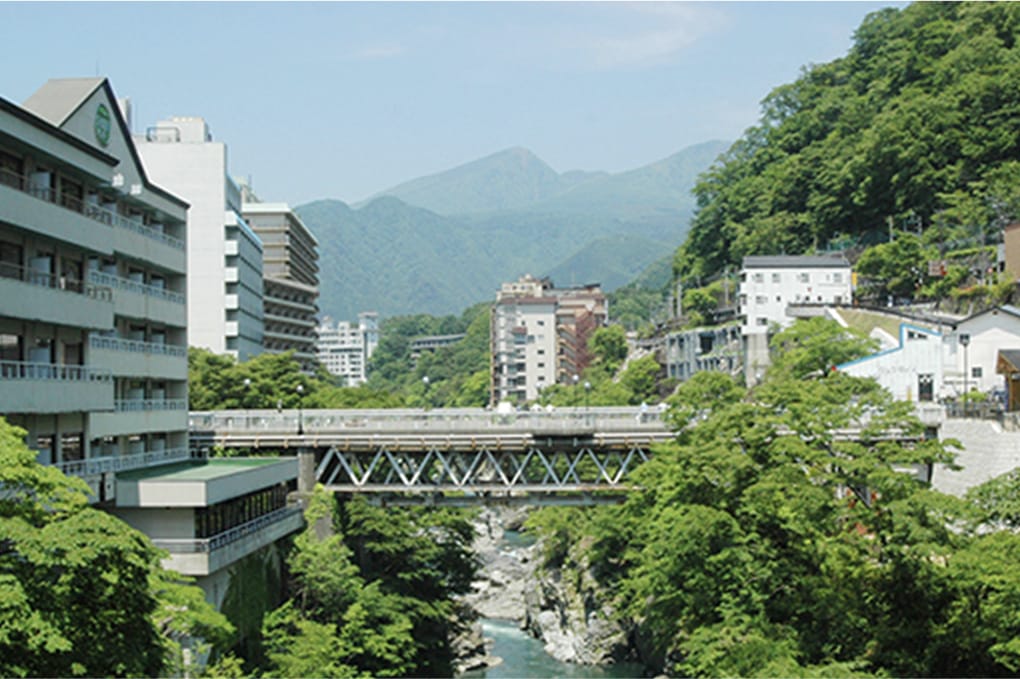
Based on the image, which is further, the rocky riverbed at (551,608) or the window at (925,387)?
the window at (925,387)

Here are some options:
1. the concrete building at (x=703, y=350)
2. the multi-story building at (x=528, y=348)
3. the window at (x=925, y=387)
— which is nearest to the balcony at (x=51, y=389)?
the window at (x=925, y=387)

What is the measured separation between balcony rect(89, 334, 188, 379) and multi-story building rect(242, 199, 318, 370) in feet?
211

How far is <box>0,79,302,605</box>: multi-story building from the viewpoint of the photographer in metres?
32.3

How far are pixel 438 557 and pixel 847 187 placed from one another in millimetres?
63481

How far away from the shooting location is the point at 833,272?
3639 inches

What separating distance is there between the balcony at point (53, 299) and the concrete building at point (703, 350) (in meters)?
63.5

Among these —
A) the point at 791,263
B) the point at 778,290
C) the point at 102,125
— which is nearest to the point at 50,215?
the point at 102,125

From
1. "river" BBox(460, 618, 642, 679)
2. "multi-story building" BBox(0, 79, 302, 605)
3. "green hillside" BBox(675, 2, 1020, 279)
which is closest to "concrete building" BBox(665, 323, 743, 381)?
"green hillside" BBox(675, 2, 1020, 279)

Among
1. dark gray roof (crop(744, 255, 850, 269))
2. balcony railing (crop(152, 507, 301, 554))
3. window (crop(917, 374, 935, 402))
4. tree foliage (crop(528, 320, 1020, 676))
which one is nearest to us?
tree foliage (crop(528, 320, 1020, 676))

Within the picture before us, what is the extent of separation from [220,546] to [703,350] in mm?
75810

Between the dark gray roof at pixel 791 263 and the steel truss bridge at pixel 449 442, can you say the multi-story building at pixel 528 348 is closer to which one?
the dark gray roof at pixel 791 263

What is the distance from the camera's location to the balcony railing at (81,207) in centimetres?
3259

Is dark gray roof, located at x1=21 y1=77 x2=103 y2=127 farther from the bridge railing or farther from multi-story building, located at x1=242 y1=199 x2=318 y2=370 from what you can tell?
multi-story building, located at x1=242 y1=199 x2=318 y2=370

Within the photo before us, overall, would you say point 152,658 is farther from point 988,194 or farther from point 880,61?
point 880,61
